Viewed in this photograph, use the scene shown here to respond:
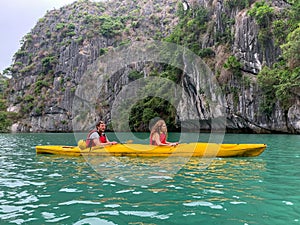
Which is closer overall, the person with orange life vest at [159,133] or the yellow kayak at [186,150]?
the yellow kayak at [186,150]

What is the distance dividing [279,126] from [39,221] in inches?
1058

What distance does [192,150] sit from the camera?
31.5 feet

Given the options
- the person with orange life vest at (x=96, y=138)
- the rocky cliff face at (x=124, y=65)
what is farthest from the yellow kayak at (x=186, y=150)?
the rocky cliff face at (x=124, y=65)

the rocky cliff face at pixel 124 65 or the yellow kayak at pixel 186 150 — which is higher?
the rocky cliff face at pixel 124 65

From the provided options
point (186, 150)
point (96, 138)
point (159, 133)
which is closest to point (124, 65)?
point (96, 138)

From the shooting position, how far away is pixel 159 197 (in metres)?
4.91

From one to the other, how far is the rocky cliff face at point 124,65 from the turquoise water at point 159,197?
21.3 m

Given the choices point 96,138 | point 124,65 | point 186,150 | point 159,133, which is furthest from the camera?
point 124,65

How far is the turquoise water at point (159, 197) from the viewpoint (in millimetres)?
3873

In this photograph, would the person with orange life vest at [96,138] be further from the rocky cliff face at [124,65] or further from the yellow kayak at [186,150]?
the rocky cliff face at [124,65]

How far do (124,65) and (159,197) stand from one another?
5131 centimetres

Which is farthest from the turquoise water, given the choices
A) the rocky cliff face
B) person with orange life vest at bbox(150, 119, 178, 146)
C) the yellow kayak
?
the rocky cliff face

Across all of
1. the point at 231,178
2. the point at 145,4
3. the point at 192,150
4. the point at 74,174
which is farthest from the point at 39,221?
the point at 145,4

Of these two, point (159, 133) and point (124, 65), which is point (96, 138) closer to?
point (159, 133)
